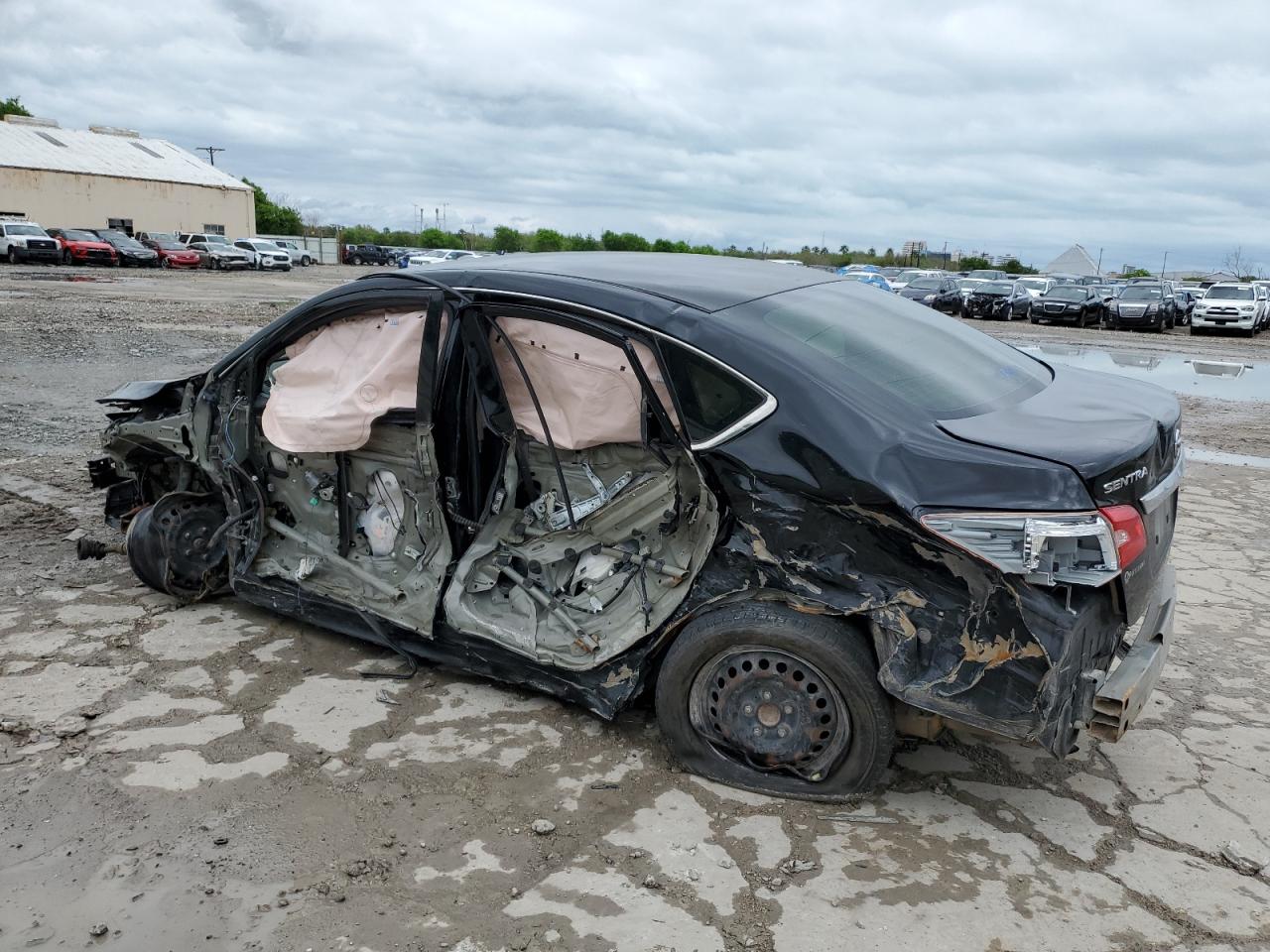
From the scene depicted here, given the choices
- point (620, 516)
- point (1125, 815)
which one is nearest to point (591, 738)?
point (620, 516)

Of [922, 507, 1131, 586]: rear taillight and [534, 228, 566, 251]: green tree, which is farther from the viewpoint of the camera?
[534, 228, 566, 251]: green tree

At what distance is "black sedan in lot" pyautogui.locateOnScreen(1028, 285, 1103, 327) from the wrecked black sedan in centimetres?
2658

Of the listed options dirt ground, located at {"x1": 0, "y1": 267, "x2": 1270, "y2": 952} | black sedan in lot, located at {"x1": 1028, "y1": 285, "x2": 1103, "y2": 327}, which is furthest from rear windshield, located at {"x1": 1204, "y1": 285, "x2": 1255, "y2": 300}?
dirt ground, located at {"x1": 0, "y1": 267, "x2": 1270, "y2": 952}

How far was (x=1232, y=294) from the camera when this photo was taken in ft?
90.9

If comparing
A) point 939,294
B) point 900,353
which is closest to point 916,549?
point 900,353

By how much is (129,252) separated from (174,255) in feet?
5.86

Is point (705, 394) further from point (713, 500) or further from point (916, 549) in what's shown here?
point (916, 549)

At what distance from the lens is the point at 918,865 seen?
2.91 metres

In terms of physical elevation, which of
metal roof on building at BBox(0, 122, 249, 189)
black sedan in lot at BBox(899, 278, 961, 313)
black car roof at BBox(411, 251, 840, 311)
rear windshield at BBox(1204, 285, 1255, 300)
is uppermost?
metal roof on building at BBox(0, 122, 249, 189)

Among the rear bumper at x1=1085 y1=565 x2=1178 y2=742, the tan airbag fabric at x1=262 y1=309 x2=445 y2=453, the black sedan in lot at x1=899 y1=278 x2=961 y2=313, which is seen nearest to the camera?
the rear bumper at x1=1085 y1=565 x2=1178 y2=742

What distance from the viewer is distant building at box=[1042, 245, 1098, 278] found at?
260ft

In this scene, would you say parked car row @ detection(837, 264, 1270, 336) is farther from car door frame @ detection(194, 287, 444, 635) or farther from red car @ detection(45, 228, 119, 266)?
red car @ detection(45, 228, 119, 266)

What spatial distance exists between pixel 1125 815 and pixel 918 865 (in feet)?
2.74

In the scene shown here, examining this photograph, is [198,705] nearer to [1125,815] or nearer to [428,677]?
[428,677]
